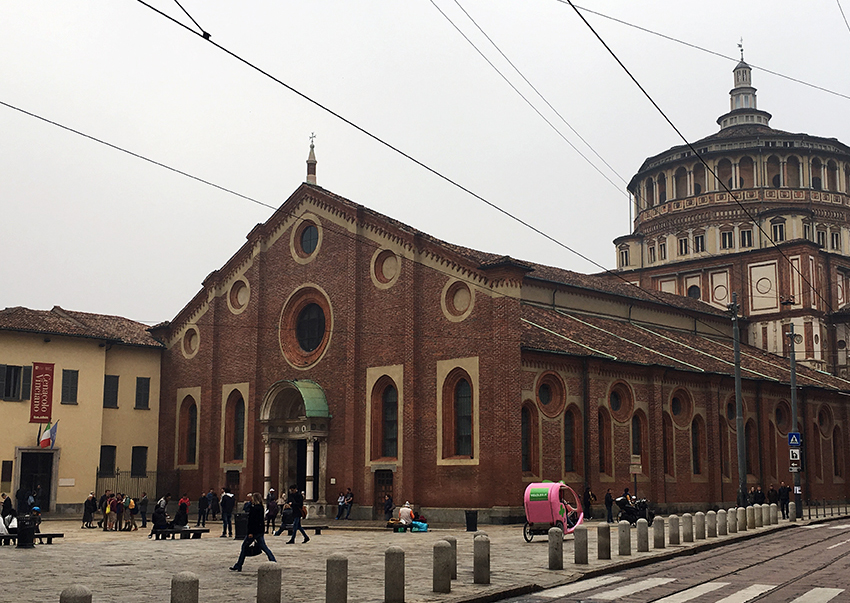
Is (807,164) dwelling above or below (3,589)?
above

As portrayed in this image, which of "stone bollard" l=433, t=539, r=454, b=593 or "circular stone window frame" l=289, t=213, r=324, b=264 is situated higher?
"circular stone window frame" l=289, t=213, r=324, b=264

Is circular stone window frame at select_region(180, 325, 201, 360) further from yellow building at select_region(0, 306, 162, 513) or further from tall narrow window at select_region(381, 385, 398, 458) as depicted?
tall narrow window at select_region(381, 385, 398, 458)

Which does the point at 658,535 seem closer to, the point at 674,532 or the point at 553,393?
the point at 674,532

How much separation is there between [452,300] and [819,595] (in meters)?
22.3

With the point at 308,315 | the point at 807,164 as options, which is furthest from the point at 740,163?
the point at 308,315

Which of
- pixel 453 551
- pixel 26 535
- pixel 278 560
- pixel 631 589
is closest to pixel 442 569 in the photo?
pixel 453 551

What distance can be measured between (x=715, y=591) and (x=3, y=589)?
38.0 ft

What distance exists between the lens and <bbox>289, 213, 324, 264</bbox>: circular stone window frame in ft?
134

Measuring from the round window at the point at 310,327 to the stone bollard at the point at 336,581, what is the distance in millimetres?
27648

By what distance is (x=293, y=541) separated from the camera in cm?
2600

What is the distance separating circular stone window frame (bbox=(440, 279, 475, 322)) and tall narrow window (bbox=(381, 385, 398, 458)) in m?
4.08

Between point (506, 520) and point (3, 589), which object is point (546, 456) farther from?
point (3, 589)

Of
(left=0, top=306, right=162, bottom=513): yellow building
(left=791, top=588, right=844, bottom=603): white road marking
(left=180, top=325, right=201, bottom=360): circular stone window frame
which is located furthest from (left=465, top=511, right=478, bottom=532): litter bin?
(left=180, top=325, right=201, bottom=360): circular stone window frame

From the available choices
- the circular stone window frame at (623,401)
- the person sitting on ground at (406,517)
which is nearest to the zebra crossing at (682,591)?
the person sitting on ground at (406,517)
